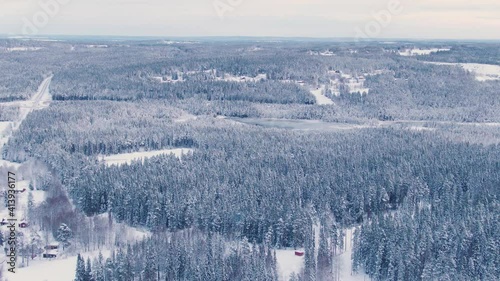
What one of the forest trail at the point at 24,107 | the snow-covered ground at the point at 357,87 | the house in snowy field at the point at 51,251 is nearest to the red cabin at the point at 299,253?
the house in snowy field at the point at 51,251

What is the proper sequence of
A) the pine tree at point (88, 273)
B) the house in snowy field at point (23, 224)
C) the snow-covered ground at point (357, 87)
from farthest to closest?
the snow-covered ground at point (357, 87) → the house in snowy field at point (23, 224) → the pine tree at point (88, 273)

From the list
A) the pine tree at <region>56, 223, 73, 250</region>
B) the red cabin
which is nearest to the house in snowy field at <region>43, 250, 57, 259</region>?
the pine tree at <region>56, 223, 73, 250</region>

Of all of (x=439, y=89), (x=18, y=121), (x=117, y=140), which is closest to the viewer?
(x=117, y=140)

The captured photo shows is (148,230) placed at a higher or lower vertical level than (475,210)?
lower

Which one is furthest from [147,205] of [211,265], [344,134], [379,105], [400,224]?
[379,105]

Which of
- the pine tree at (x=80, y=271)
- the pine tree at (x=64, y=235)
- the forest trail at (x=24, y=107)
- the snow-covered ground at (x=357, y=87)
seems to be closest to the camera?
the pine tree at (x=80, y=271)

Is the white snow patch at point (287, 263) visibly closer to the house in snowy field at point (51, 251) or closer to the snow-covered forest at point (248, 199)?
the snow-covered forest at point (248, 199)

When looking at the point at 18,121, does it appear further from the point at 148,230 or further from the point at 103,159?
the point at 148,230

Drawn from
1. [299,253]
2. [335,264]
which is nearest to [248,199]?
[299,253]

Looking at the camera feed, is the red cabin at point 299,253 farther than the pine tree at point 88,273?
Yes
